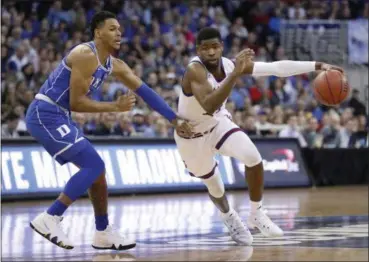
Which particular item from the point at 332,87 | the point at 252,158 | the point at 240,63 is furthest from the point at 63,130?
the point at 332,87

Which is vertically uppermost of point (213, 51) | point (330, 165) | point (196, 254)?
point (213, 51)

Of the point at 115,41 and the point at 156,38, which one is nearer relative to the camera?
the point at 115,41

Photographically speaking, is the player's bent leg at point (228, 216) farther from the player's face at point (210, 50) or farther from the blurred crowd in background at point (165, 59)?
the blurred crowd in background at point (165, 59)

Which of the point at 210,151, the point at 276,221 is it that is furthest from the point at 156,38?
the point at 210,151

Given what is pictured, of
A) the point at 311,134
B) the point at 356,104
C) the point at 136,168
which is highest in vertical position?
the point at 136,168

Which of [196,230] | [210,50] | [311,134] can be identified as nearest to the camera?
[210,50]

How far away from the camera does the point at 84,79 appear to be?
883cm

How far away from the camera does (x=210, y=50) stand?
9750 mm

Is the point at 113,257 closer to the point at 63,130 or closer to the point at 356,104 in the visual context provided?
the point at 63,130

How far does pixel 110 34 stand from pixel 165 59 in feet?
43.1

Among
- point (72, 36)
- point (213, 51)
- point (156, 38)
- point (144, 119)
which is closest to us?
point (213, 51)

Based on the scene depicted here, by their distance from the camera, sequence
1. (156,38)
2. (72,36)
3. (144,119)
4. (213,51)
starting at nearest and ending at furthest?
1. (213,51)
2. (144,119)
3. (72,36)
4. (156,38)

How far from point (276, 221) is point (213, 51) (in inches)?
146

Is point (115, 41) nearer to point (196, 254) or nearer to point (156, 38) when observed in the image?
point (196, 254)
